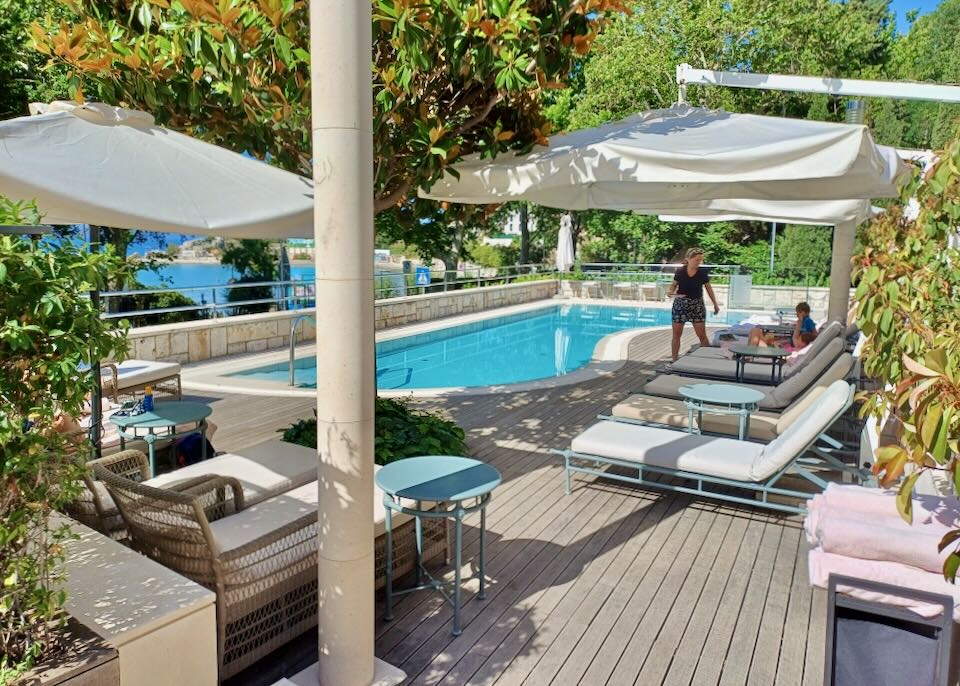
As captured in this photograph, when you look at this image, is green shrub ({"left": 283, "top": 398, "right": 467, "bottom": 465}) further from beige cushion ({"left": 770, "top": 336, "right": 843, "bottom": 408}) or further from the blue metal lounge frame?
beige cushion ({"left": 770, "top": 336, "right": 843, "bottom": 408})

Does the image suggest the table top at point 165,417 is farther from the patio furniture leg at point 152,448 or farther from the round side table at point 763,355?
the round side table at point 763,355

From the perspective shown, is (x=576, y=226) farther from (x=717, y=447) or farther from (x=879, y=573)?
(x=879, y=573)

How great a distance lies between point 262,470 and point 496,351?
1077 cm

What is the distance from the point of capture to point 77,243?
2162 millimetres

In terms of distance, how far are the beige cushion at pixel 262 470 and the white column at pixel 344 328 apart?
1.22 metres

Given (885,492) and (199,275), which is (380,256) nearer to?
(199,275)

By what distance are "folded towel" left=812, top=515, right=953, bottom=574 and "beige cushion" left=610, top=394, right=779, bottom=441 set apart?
2.52 meters

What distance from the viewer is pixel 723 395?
5.27 m

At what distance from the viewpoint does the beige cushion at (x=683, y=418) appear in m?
5.38

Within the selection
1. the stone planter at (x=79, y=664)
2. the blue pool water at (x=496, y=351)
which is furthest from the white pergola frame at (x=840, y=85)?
the stone planter at (x=79, y=664)

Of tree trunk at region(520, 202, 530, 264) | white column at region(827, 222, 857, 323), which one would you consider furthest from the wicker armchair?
tree trunk at region(520, 202, 530, 264)

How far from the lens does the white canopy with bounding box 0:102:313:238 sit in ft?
9.00

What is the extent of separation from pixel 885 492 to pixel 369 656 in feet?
7.66

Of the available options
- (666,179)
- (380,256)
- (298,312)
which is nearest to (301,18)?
(666,179)
